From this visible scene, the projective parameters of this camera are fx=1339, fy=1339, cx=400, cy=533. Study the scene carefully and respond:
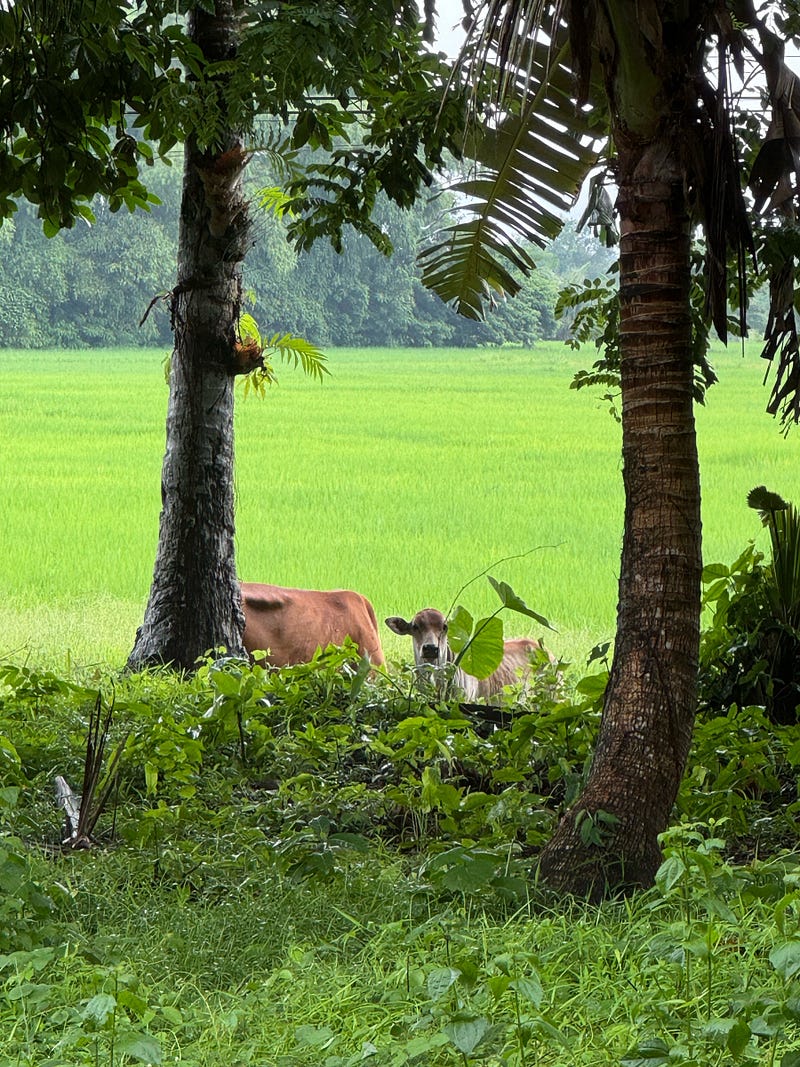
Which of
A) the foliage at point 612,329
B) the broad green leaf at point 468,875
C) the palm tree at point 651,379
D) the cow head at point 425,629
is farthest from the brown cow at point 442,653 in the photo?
the broad green leaf at point 468,875

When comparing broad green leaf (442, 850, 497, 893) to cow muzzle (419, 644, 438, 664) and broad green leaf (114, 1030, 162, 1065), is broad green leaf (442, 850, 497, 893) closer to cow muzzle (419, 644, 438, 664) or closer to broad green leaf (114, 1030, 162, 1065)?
broad green leaf (114, 1030, 162, 1065)

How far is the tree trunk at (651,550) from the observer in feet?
10.7

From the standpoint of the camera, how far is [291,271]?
88.4ft

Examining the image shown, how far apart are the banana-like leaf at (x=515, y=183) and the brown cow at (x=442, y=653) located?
1.39 m

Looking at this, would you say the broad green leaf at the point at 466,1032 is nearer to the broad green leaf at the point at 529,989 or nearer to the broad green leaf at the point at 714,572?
the broad green leaf at the point at 529,989

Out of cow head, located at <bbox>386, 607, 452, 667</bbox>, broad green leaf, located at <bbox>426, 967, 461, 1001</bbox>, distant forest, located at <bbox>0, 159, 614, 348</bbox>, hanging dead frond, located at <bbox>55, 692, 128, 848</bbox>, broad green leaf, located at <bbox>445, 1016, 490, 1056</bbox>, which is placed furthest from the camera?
distant forest, located at <bbox>0, 159, 614, 348</bbox>

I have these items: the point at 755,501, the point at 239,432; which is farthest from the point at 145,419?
the point at 755,501

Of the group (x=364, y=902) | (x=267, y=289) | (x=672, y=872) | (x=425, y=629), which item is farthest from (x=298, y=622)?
(x=267, y=289)

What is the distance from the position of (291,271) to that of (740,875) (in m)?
25.0

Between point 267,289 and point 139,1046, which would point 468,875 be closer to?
point 139,1046

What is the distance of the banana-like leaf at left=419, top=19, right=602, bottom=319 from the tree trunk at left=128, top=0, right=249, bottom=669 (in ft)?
3.39

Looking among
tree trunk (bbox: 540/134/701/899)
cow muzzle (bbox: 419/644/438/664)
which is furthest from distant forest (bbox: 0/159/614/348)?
tree trunk (bbox: 540/134/701/899)

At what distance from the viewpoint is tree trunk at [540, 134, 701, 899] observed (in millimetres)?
3262

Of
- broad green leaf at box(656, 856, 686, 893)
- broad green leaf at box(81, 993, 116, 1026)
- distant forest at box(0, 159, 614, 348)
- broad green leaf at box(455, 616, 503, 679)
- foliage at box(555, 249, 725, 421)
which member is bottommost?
broad green leaf at box(81, 993, 116, 1026)
